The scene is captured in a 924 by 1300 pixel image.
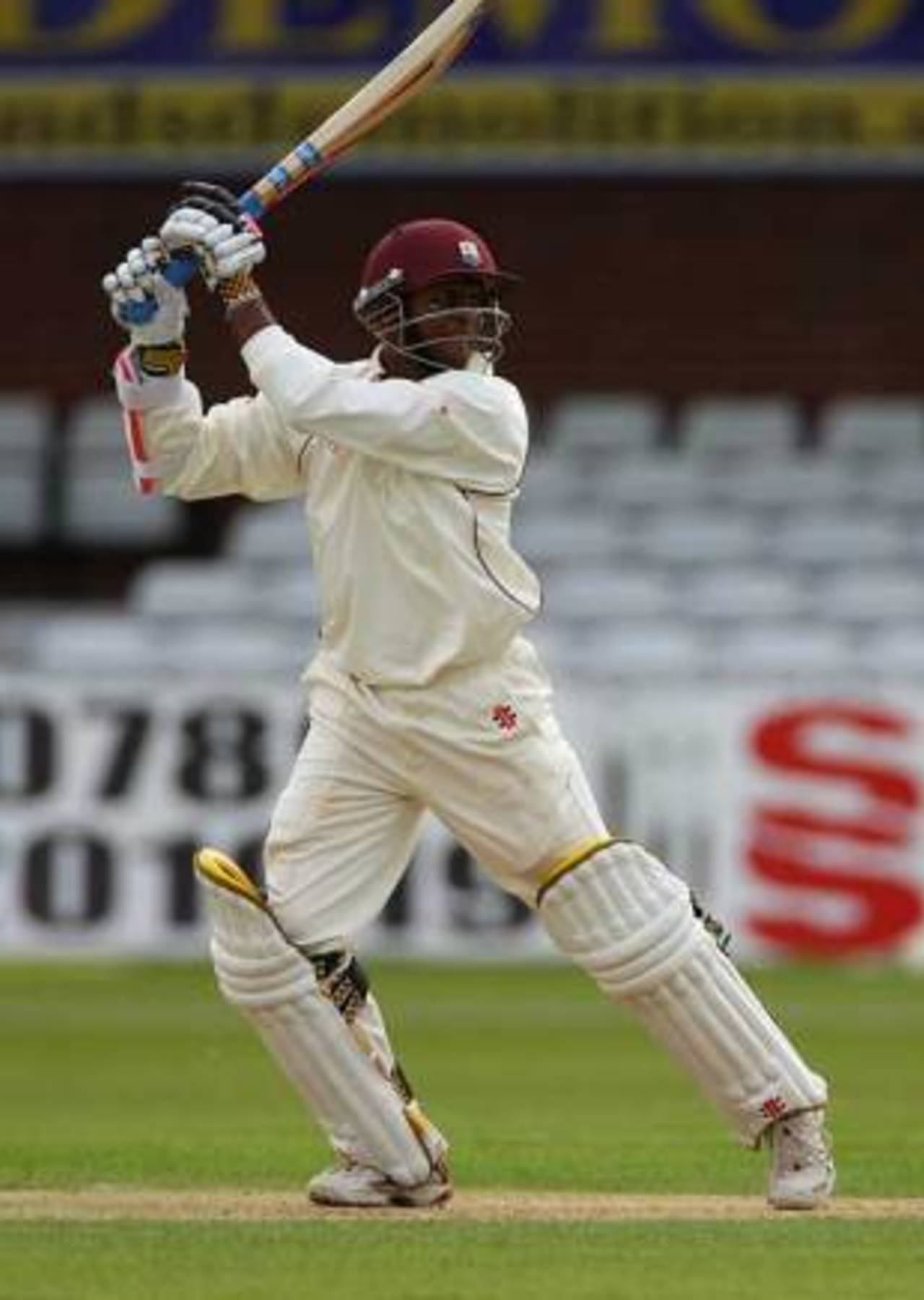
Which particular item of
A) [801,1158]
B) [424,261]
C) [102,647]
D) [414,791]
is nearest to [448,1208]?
[801,1158]

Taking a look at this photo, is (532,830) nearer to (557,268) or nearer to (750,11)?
(750,11)

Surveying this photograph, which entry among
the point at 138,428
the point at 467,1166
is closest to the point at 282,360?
the point at 138,428

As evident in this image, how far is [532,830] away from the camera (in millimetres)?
8359

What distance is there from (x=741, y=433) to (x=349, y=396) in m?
11.8

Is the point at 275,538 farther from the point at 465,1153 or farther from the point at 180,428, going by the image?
the point at 180,428

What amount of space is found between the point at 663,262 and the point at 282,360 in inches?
484

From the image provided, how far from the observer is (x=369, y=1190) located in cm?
849

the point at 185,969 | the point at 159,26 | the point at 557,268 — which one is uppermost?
the point at 159,26

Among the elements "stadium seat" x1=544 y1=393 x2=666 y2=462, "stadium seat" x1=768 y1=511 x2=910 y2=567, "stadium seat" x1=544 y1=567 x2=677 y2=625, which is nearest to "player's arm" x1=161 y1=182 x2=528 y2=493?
"stadium seat" x1=544 y1=567 x2=677 y2=625

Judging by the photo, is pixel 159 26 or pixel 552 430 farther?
pixel 552 430

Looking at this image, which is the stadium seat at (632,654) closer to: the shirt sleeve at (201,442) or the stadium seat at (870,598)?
the stadium seat at (870,598)

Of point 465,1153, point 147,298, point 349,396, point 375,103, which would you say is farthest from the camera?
point 465,1153

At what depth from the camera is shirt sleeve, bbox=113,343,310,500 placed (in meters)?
8.54

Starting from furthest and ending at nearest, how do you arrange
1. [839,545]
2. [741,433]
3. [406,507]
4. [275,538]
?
[741,433], [275,538], [839,545], [406,507]
